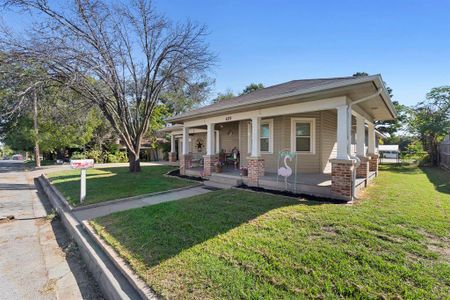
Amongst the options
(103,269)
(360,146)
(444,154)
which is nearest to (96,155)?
(103,269)

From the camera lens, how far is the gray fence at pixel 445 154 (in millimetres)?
15599

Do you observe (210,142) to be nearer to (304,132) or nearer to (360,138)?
(304,132)

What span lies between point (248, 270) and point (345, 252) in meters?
1.40

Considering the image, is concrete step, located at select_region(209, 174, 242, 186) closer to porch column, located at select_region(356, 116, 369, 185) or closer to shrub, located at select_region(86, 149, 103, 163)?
porch column, located at select_region(356, 116, 369, 185)

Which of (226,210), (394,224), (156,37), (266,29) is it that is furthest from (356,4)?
(156,37)

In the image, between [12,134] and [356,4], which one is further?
[12,134]

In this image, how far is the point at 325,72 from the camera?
12.4 metres

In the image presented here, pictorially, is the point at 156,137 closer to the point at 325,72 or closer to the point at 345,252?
the point at 325,72

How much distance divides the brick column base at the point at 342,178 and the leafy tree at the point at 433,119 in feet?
60.6

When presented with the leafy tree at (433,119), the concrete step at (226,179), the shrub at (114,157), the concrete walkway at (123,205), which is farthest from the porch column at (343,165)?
the shrub at (114,157)

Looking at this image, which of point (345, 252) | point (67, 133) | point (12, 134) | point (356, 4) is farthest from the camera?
point (12, 134)

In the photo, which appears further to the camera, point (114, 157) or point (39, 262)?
point (114, 157)

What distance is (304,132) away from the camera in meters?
9.52

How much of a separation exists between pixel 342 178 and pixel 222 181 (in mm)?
4730
